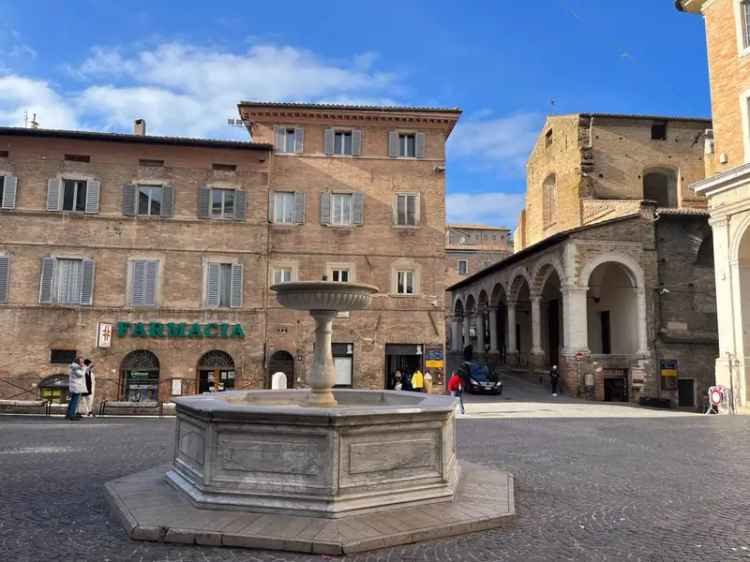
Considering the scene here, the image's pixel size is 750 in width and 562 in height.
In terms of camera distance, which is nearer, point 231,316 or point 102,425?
point 102,425

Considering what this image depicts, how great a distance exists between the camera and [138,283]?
22984 millimetres

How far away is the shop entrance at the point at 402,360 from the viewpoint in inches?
957

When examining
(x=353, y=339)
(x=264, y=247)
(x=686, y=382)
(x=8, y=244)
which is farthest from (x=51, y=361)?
(x=686, y=382)

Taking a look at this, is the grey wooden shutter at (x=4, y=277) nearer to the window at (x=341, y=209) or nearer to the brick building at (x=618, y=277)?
the window at (x=341, y=209)

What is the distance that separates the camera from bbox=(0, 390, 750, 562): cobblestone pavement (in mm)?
4922

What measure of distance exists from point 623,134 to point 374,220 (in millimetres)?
19785

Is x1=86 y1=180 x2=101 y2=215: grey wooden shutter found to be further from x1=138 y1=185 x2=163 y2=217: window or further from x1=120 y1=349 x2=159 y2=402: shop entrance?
x1=120 y1=349 x2=159 y2=402: shop entrance

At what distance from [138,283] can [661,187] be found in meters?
32.2

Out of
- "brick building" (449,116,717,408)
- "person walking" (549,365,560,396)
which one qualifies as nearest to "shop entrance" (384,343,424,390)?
"person walking" (549,365,560,396)

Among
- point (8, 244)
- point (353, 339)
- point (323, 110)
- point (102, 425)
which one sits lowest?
point (102, 425)

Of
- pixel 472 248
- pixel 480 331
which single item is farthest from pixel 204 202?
pixel 472 248

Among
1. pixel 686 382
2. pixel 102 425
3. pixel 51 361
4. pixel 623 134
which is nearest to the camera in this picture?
pixel 102 425

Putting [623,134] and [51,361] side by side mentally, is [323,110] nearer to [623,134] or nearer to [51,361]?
[51,361]

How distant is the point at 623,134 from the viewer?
117ft
